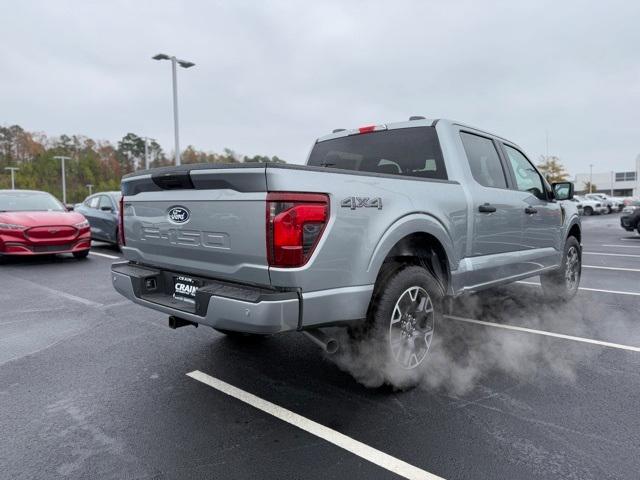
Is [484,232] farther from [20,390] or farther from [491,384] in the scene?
[20,390]

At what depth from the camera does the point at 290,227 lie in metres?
2.52

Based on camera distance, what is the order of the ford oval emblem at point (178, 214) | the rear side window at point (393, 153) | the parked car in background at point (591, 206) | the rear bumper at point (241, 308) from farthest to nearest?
the parked car in background at point (591, 206) < the rear side window at point (393, 153) < the ford oval emblem at point (178, 214) < the rear bumper at point (241, 308)

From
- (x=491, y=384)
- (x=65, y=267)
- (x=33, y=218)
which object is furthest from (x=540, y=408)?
(x=33, y=218)

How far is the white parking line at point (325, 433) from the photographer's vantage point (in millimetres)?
2311

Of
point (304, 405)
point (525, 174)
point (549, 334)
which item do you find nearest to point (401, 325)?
point (304, 405)

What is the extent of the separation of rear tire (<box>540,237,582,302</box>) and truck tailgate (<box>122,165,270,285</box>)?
14.8ft

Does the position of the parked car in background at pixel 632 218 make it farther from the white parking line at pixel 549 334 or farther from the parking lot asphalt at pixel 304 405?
the white parking line at pixel 549 334

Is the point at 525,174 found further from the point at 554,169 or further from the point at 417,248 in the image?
the point at 554,169

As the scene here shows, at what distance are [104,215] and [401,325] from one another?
1050 centimetres

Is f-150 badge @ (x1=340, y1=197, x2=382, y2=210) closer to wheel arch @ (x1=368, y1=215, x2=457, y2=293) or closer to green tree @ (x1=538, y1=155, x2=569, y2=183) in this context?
wheel arch @ (x1=368, y1=215, x2=457, y2=293)

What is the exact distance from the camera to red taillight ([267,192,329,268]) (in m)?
2.52

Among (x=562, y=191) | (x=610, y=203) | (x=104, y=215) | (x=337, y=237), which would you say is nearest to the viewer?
(x=337, y=237)

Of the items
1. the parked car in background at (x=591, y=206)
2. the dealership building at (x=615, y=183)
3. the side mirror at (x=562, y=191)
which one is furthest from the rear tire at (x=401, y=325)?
the dealership building at (x=615, y=183)

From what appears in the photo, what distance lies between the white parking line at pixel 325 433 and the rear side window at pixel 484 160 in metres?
2.49
